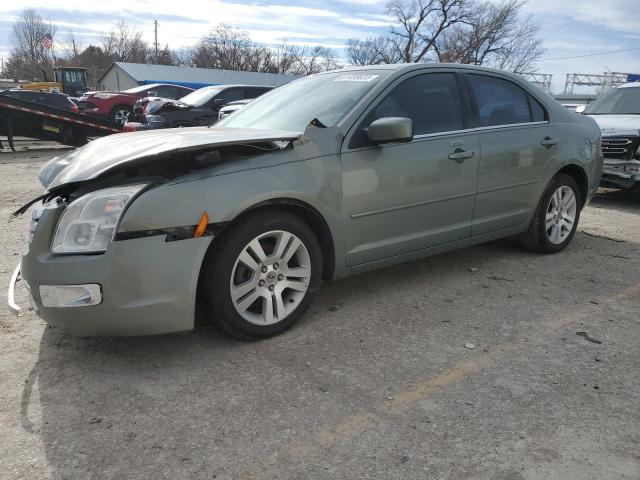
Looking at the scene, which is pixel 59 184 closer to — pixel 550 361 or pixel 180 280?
pixel 180 280

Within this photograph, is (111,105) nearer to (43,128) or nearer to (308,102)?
(43,128)

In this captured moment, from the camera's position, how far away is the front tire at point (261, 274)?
9.48 ft

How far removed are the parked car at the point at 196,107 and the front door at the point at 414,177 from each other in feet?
22.6

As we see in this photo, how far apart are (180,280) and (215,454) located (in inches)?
36.2

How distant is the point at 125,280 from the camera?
8.63ft

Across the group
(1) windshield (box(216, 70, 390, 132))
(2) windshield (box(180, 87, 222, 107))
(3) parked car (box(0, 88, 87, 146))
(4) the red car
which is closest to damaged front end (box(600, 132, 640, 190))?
(1) windshield (box(216, 70, 390, 132))

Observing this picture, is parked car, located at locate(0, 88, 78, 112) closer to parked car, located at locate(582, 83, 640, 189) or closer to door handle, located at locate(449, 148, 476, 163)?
parked car, located at locate(582, 83, 640, 189)

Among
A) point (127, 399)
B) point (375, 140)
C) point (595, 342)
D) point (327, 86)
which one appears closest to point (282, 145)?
point (375, 140)

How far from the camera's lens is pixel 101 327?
2689 millimetres

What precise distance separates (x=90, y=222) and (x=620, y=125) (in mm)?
7347

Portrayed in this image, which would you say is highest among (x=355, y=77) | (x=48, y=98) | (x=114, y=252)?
(x=355, y=77)

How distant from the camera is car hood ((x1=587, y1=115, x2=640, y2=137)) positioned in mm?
7344

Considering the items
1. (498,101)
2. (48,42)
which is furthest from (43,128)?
(48,42)

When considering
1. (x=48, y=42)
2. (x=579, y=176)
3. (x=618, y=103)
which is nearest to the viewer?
(x=579, y=176)
